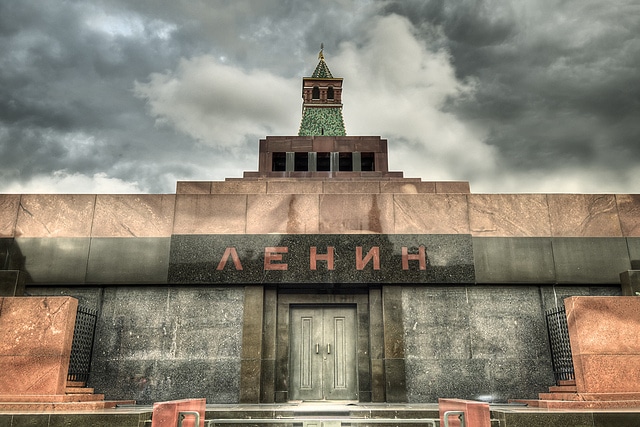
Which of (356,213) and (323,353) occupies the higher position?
(356,213)

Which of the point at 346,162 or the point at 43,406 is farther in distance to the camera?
the point at 346,162

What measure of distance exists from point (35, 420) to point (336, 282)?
671 centimetres

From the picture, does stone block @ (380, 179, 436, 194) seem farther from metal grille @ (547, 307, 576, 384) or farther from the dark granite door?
metal grille @ (547, 307, 576, 384)

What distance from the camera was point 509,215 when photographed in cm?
1277

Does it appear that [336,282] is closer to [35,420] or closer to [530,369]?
[530,369]

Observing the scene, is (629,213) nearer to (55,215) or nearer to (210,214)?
(210,214)

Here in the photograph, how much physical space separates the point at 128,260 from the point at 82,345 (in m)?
2.23

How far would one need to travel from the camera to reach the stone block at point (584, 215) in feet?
41.4

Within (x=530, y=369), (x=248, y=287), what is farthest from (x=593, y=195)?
(x=248, y=287)

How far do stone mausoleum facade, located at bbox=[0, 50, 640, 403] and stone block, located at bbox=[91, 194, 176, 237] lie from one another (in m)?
0.04

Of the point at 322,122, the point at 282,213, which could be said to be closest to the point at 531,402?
the point at 282,213

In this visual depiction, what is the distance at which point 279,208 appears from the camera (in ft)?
42.2

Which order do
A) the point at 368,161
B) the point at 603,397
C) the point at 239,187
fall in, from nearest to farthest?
1. the point at 603,397
2. the point at 239,187
3. the point at 368,161

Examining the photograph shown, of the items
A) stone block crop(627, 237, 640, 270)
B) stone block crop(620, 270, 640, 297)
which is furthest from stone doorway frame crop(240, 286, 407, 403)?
stone block crop(627, 237, 640, 270)
